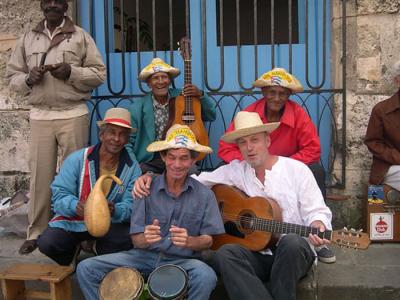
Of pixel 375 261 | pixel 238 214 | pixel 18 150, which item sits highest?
pixel 18 150

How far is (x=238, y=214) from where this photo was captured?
3318 mm

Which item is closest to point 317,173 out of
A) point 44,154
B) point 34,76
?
point 44,154

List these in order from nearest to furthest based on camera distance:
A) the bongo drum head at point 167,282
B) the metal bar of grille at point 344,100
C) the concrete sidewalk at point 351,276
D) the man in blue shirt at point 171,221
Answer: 1. the bongo drum head at point 167,282
2. the man in blue shirt at point 171,221
3. the concrete sidewalk at point 351,276
4. the metal bar of grille at point 344,100

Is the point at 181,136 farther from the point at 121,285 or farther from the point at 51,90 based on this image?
the point at 51,90

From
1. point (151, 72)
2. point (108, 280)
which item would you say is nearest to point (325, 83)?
point (151, 72)

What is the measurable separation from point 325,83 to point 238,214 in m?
1.90

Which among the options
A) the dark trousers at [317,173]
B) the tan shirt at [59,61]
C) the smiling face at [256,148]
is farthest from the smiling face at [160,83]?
the dark trousers at [317,173]

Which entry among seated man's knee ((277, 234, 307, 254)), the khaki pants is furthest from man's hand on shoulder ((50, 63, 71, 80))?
seated man's knee ((277, 234, 307, 254))

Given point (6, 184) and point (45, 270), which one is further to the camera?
point (6, 184)

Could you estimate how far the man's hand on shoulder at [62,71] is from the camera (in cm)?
390

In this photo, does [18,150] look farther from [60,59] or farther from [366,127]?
[366,127]

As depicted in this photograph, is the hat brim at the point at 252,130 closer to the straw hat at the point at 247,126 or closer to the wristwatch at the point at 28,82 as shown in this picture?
the straw hat at the point at 247,126

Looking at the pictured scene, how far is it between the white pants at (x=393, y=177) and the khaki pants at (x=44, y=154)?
7.70 feet

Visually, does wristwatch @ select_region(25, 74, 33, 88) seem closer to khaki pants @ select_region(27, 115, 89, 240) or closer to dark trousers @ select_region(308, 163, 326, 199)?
khaki pants @ select_region(27, 115, 89, 240)
